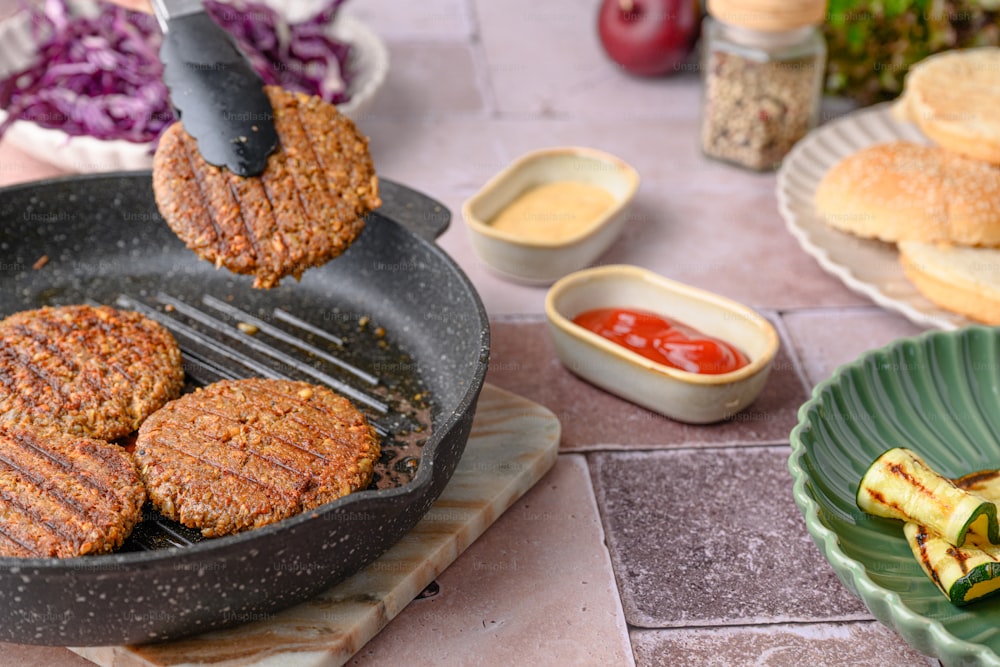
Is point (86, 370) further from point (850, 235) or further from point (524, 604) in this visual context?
point (850, 235)

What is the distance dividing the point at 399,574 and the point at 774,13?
6.39 ft

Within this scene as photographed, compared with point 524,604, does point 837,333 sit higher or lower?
lower

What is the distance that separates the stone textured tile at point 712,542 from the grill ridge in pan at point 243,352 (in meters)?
0.42

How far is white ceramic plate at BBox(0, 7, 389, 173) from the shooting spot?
9.16ft

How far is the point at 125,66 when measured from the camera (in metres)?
3.19

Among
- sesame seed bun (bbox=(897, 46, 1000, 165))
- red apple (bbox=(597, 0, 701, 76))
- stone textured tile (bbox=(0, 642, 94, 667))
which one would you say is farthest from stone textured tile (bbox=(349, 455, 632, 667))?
red apple (bbox=(597, 0, 701, 76))

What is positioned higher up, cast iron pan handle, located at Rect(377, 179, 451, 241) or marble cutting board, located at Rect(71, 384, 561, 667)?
cast iron pan handle, located at Rect(377, 179, 451, 241)

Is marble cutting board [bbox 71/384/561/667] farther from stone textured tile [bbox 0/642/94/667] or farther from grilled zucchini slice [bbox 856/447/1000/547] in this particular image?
grilled zucchini slice [bbox 856/447/1000/547]

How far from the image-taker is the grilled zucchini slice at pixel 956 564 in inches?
60.3

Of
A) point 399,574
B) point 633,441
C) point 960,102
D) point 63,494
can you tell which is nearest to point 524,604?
point 399,574

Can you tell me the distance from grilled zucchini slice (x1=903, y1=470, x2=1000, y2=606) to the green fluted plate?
0.04m

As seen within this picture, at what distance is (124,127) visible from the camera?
308cm

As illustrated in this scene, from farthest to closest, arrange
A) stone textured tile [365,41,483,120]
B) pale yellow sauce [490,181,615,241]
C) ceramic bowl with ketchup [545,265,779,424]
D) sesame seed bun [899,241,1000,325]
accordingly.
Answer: stone textured tile [365,41,483,120], pale yellow sauce [490,181,615,241], sesame seed bun [899,241,1000,325], ceramic bowl with ketchup [545,265,779,424]

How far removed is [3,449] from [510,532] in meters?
0.92
